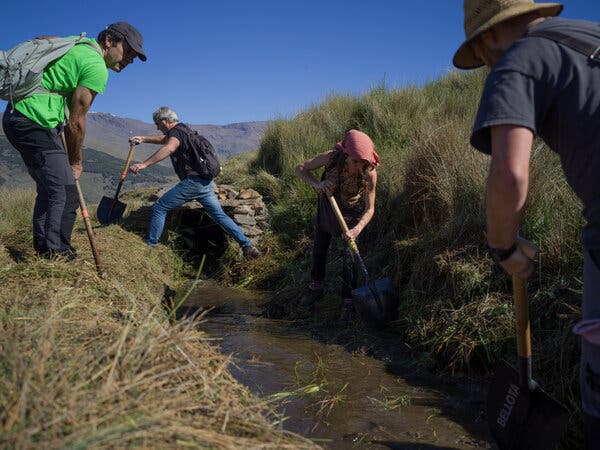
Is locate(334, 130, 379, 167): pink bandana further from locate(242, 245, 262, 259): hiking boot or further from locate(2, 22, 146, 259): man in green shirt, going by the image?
locate(242, 245, 262, 259): hiking boot

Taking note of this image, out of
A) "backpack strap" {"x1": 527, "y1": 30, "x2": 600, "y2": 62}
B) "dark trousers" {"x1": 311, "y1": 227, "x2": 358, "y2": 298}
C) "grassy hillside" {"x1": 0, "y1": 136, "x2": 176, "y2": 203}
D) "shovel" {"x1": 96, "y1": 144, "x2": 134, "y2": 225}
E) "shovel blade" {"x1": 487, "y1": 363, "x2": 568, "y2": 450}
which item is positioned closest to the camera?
"backpack strap" {"x1": 527, "y1": 30, "x2": 600, "y2": 62}

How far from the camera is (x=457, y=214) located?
4875mm

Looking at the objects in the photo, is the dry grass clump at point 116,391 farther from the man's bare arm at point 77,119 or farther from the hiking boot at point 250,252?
the hiking boot at point 250,252

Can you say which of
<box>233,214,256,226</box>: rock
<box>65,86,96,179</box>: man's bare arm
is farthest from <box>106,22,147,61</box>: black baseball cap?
<box>233,214,256,226</box>: rock

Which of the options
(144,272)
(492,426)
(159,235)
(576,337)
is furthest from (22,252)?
(576,337)

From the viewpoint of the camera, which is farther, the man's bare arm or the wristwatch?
the man's bare arm

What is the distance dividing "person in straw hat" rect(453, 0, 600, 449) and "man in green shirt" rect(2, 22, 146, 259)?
11.7 ft

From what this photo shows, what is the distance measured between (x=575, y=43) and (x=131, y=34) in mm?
4130

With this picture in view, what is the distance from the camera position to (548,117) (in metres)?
1.70

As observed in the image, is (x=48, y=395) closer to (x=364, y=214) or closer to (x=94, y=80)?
(x=94, y=80)

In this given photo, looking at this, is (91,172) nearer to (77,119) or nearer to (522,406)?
(77,119)

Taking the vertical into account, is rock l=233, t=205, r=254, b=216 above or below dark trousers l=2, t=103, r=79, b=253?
below

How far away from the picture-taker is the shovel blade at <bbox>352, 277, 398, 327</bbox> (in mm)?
4582

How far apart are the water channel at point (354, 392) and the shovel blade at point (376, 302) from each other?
0.69 ft
